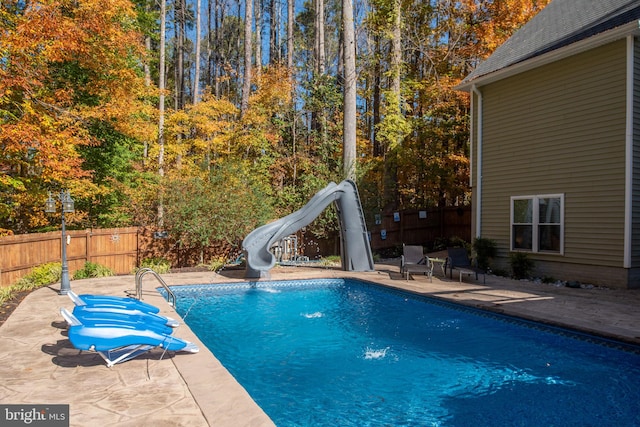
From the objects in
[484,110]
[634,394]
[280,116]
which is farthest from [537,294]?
[280,116]

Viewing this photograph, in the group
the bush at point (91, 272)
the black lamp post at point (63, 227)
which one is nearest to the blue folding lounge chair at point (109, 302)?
the black lamp post at point (63, 227)

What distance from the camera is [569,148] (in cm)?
1091

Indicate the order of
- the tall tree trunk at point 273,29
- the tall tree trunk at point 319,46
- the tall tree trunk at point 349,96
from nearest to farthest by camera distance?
the tall tree trunk at point 349,96
the tall tree trunk at point 319,46
the tall tree trunk at point 273,29

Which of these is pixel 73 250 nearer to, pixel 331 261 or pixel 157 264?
pixel 157 264

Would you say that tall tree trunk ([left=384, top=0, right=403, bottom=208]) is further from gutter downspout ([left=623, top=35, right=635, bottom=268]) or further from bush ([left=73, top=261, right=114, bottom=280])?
bush ([left=73, top=261, right=114, bottom=280])

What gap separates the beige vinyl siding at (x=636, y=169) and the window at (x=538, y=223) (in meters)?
1.53

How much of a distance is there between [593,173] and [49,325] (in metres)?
11.4

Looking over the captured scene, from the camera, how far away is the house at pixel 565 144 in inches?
384

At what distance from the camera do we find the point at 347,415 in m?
4.60

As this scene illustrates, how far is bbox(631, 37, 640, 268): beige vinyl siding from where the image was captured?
9.69m

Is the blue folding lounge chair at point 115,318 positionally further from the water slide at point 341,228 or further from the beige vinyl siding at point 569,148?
the beige vinyl siding at point 569,148

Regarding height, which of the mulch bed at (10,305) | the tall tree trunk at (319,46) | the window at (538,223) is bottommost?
the mulch bed at (10,305)

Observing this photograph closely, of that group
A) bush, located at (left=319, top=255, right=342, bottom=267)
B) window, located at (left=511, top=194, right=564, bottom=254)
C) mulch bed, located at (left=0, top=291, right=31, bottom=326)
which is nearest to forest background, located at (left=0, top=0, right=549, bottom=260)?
bush, located at (left=319, top=255, right=342, bottom=267)

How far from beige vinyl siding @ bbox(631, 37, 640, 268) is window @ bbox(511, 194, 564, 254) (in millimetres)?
1527
